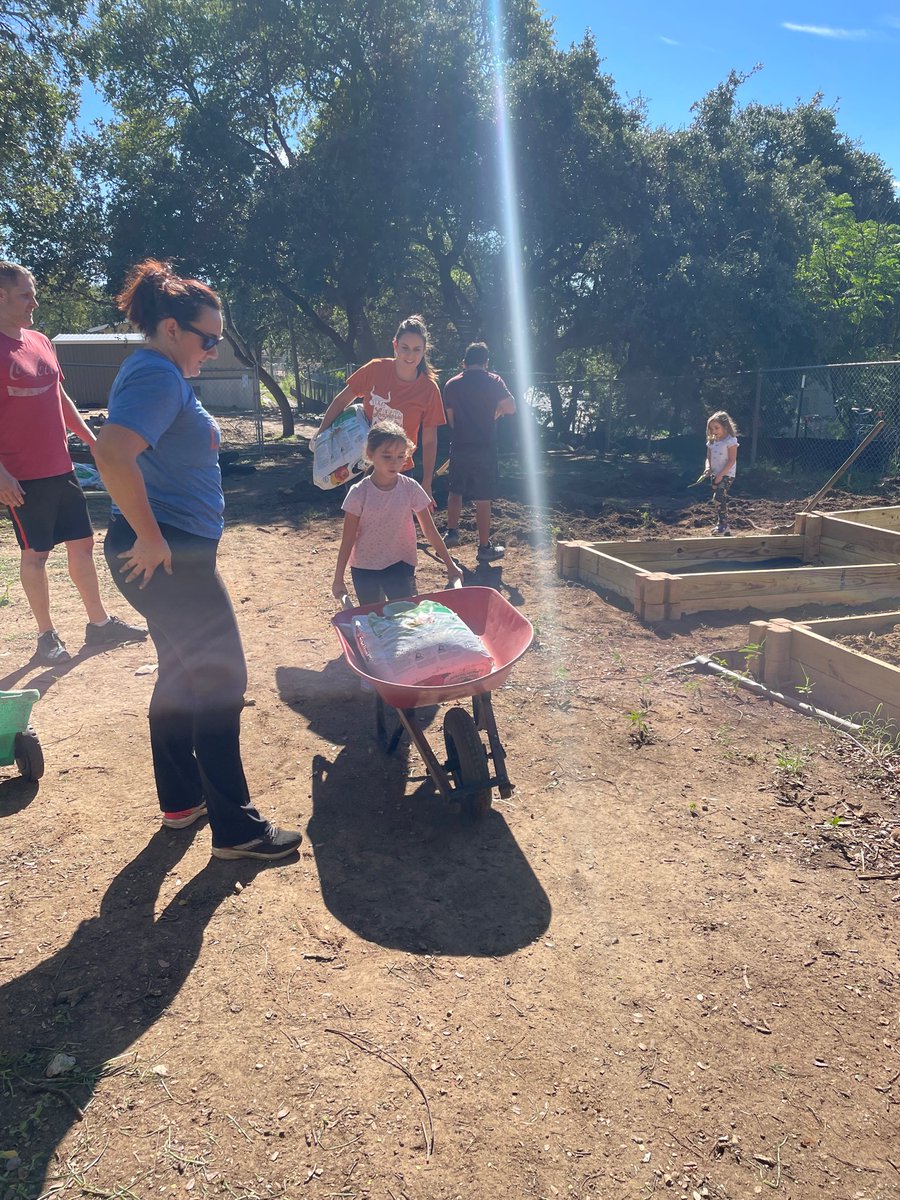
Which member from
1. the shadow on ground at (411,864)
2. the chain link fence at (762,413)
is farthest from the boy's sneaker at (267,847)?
the chain link fence at (762,413)

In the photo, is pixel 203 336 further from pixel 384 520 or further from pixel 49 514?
pixel 49 514

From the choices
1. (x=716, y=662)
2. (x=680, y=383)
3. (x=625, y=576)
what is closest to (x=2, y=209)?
(x=680, y=383)

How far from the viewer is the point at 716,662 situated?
4.94m

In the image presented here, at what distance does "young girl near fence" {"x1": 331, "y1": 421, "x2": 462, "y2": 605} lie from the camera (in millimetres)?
3988

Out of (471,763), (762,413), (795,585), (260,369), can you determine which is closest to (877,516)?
(795,585)

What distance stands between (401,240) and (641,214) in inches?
226

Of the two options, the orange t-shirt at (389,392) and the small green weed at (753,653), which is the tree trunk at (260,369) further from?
the small green weed at (753,653)

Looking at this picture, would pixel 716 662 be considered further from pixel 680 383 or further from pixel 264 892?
pixel 680 383

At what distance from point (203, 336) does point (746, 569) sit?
5.79 metres

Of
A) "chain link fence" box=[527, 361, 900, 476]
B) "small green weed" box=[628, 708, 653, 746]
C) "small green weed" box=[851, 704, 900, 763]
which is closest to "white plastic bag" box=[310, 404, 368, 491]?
Answer: "small green weed" box=[628, 708, 653, 746]

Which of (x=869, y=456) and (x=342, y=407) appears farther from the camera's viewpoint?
(x=869, y=456)

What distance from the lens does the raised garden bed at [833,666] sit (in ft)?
13.1

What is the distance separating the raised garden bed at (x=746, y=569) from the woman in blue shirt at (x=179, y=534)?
380 centimetres

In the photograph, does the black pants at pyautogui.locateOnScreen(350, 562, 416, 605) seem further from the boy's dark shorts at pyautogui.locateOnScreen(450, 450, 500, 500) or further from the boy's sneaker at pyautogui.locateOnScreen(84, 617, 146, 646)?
the boy's dark shorts at pyautogui.locateOnScreen(450, 450, 500, 500)
